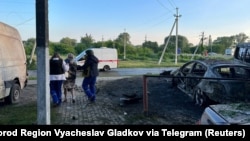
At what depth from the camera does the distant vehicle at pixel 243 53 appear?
10.7 meters

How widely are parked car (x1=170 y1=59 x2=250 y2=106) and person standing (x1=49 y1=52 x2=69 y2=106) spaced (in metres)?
3.39

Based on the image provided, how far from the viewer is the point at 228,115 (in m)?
3.82

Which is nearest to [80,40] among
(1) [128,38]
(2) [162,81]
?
(1) [128,38]

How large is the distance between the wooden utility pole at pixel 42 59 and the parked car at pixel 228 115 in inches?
99.9

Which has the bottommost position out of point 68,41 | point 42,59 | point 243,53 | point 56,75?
point 56,75

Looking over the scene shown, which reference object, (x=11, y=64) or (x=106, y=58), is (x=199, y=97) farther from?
(x=106, y=58)

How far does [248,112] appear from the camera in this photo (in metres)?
3.88

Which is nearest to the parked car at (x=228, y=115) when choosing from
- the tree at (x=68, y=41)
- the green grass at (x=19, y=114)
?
the green grass at (x=19, y=114)

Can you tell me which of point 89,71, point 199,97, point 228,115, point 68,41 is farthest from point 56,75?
point 68,41

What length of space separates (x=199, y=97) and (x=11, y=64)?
18.9ft

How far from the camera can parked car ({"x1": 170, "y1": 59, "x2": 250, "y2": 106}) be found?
800 cm

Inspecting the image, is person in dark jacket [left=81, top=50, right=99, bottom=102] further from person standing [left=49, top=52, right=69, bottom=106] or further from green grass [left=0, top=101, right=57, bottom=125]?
green grass [left=0, top=101, right=57, bottom=125]

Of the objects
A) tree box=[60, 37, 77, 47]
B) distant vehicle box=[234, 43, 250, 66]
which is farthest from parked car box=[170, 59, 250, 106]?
tree box=[60, 37, 77, 47]

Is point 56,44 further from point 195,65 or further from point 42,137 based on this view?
point 42,137
